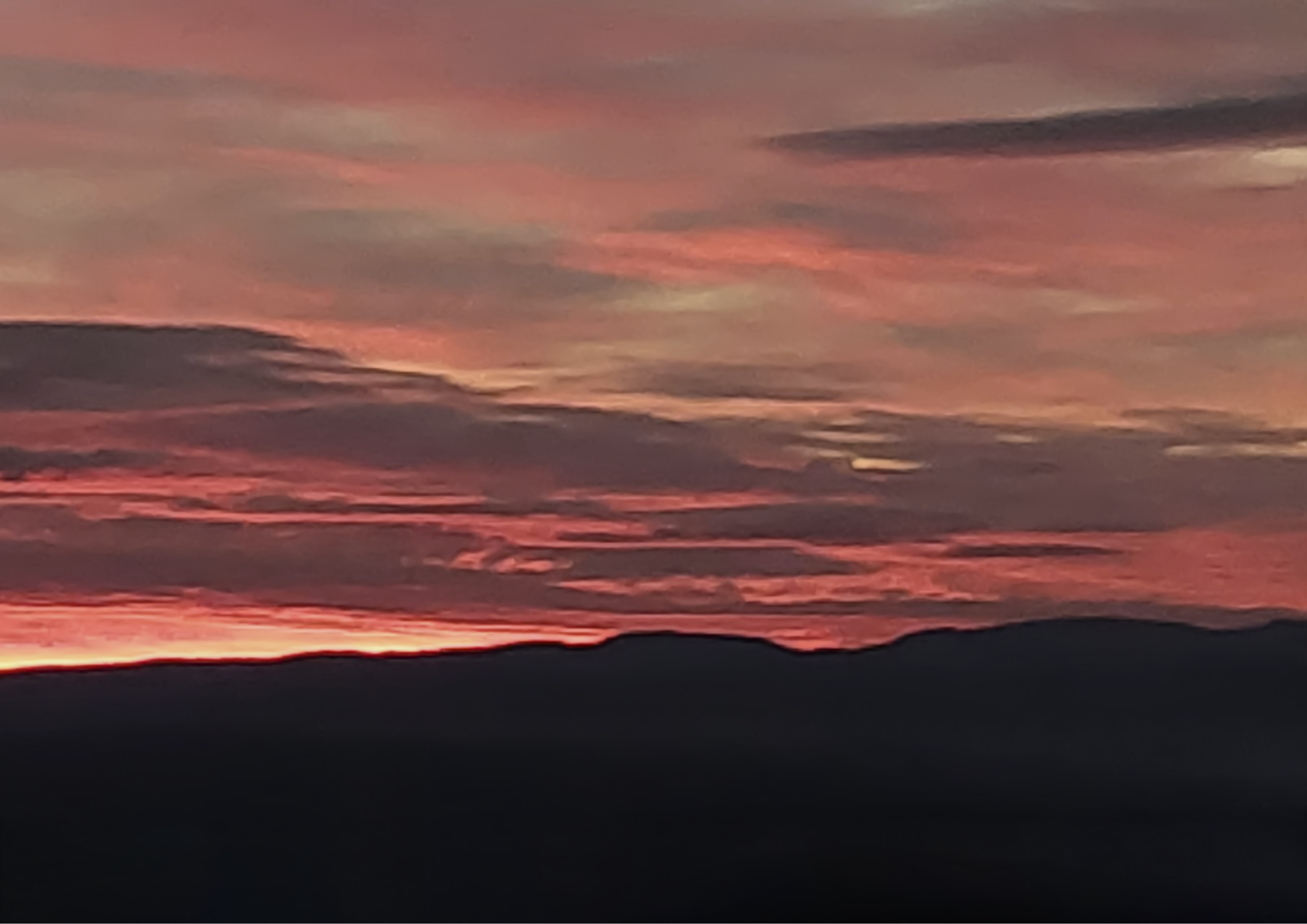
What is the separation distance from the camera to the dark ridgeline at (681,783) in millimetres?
4840

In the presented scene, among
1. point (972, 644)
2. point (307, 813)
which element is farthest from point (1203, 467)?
point (307, 813)

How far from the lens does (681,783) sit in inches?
203

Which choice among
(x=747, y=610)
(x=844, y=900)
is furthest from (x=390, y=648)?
(x=844, y=900)

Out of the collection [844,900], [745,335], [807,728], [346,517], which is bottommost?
[844,900]

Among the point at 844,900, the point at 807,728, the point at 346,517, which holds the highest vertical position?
the point at 346,517

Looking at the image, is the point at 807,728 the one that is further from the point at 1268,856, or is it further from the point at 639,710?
the point at 1268,856

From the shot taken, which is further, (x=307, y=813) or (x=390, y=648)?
(x=390, y=648)

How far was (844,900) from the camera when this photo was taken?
15.9ft

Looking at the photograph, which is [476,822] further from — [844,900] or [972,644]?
[972,644]

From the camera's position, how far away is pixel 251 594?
5355 millimetres

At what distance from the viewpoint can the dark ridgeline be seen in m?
4.84

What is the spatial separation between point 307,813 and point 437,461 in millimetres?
811

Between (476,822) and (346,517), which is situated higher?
(346,517)

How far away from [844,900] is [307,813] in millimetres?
1096
